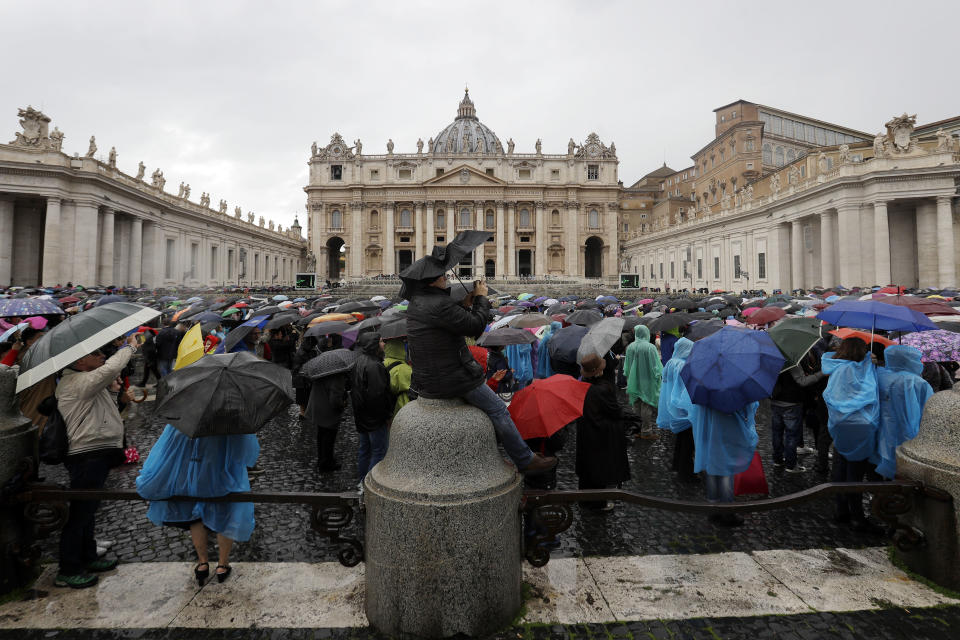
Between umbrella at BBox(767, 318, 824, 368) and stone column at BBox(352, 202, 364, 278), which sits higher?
stone column at BBox(352, 202, 364, 278)

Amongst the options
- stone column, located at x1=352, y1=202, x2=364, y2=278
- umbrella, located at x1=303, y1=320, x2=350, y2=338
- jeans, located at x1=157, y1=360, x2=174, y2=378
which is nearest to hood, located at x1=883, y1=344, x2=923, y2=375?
umbrella, located at x1=303, y1=320, x2=350, y2=338

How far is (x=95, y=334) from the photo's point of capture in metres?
3.30

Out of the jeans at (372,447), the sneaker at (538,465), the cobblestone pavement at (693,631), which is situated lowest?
the cobblestone pavement at (693,631)

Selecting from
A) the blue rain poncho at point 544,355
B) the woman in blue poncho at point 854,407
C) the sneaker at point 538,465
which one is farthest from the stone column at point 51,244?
the woman in blue poncho at point 854,407

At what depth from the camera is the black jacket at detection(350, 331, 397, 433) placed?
4.86m

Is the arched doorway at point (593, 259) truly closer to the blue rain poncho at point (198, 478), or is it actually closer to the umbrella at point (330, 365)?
the umbrella at point (330, 365)

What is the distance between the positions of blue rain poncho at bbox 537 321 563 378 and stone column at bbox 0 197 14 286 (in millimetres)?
32901

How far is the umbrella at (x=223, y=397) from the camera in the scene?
292 centimetres

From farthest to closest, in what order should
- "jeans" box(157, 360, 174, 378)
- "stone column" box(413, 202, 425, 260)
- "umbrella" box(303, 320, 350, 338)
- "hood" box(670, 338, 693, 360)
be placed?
1. "stone column" box(413, 202, 425, 260)
2. "jeans" box(157, 360, 174, 378)
3. "umbrella" box(303, 320, 350, 338)
4. "hood" box(670, 338, 693, 360)

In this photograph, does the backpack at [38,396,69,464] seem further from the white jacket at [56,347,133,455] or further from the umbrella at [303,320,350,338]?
the umbrella at [303,320,350,338]

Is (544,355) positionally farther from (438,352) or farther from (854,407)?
(438,352)

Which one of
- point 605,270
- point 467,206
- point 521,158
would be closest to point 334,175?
point 467,206

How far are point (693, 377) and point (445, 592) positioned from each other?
2755mm

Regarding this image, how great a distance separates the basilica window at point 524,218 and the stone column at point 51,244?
45.5 m
